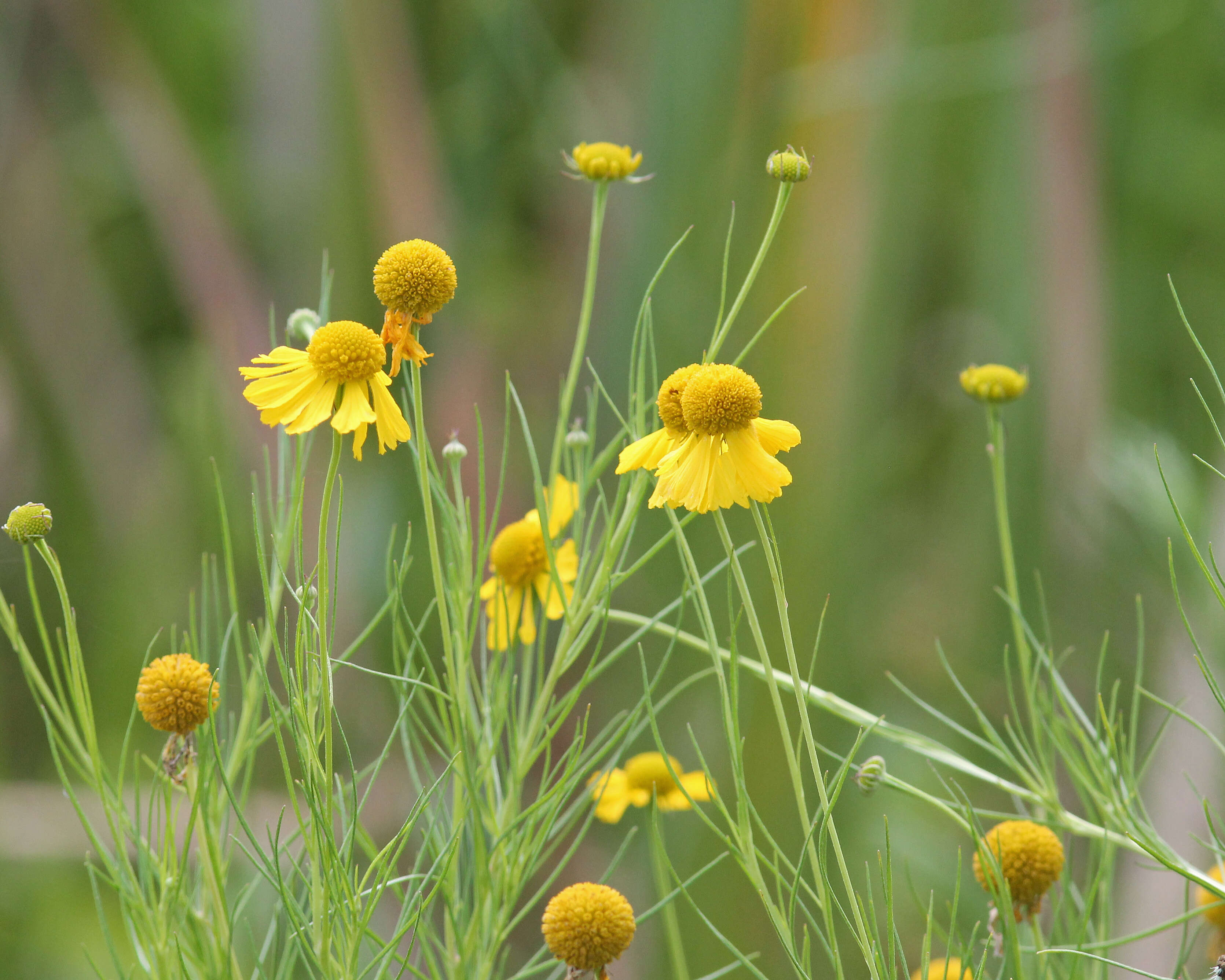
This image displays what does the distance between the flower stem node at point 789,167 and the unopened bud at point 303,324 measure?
109mm

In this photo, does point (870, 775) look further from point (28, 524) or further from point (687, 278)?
point (687, 278)

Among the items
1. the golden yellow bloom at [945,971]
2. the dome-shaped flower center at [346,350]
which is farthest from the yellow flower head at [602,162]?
the golden yellow bloom at [945,971]

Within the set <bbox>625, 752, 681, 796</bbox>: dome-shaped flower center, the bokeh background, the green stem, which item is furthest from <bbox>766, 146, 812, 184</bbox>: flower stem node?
the bokeh background

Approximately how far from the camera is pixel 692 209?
883 mm

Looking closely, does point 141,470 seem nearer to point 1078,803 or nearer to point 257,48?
point 257,48

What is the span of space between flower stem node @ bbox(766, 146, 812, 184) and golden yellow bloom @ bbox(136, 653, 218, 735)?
6.1 inches

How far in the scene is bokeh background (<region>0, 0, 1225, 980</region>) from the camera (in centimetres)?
83

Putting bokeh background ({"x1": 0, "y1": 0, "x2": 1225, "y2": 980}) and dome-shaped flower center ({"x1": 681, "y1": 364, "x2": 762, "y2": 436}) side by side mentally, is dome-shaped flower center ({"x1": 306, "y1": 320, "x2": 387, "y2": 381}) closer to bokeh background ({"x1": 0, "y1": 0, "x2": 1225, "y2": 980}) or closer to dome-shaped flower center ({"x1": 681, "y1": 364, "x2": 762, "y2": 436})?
dome-shaped flower center ({"x1": 681, "y1": 364, "x2": 762, "y2": 436})

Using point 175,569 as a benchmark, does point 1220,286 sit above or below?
above

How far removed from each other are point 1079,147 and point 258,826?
933 millimetres

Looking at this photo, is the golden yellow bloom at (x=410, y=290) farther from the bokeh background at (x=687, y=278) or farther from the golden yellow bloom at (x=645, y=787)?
the bokeh background at (x=687, y=278)

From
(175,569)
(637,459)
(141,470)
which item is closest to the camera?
(637,459)

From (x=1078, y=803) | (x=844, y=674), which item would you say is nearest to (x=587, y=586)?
(x=844, y=674)

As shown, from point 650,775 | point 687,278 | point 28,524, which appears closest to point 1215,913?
point 650,775
